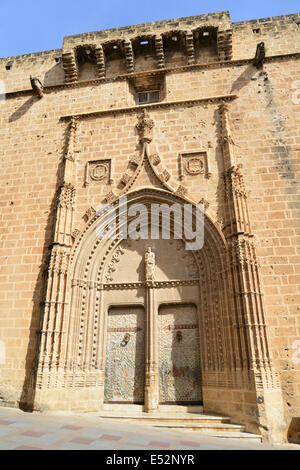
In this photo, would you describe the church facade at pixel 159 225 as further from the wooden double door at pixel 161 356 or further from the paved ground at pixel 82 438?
the paved ground at pixel 82 438

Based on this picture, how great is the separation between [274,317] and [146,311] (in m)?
2.90

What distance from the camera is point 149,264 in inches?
308

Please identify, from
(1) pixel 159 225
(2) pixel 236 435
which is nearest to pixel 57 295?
(1) pixel 159 225

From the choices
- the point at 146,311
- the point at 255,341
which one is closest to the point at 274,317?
the point at 255,341

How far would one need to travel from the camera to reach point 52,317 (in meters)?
7.02

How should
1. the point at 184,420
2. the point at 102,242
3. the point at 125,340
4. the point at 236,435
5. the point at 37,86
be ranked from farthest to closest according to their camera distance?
the point at 37,86 → the point at 102,242 → the point at 125,340 → the point at 184,420 → the point at 236,435

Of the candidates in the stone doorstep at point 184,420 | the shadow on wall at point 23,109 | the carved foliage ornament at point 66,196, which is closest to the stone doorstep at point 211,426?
the stone doorstep at point 184,420

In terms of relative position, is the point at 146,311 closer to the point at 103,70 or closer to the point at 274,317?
the point at 274,317

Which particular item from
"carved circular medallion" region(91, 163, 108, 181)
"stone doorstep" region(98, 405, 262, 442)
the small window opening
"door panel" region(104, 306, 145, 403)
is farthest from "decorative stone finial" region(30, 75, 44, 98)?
"stone doorstep" region(98, 405, 262, 442)

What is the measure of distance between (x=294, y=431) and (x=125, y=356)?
12.2 ft

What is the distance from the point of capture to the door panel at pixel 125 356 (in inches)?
279

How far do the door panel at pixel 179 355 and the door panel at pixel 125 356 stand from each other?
0.49 meters

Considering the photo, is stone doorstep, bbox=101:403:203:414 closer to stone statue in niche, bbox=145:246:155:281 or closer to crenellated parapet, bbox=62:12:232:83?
stone statue in niche, bbox=145:246:155:281

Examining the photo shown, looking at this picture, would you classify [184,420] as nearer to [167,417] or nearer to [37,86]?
[167,417]
